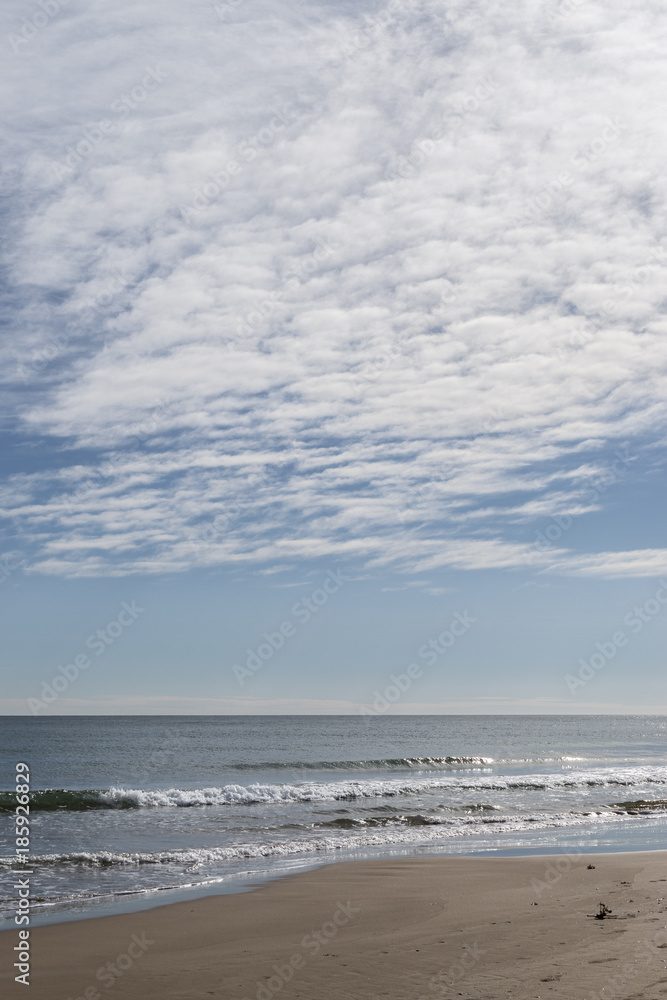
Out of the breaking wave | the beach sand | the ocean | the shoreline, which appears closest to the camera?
Answer: the beach sand

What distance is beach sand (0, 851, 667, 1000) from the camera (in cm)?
789

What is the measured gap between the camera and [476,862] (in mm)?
16500

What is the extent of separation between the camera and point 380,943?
9828mm

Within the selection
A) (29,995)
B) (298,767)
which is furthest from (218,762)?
(29,995)

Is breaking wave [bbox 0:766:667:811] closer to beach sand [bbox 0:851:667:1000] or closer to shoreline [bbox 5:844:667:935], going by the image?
shoreline [bbox 5:844:667:935]

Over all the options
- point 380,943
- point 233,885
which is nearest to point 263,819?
point 233,885

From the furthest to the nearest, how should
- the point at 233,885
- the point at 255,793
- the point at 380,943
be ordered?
the point at 255,793 < the point at 233,885 < the point at 380,943

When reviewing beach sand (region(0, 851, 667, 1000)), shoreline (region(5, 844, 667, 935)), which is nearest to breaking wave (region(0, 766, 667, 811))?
shoreline (region(5, 844, 667, 935))

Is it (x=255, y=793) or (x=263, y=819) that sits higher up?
(x=263, y=819)

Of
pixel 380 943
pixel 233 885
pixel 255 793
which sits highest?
pixel 380 943

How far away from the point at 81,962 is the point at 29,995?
124 cm

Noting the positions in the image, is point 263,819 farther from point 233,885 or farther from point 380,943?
point 380,943

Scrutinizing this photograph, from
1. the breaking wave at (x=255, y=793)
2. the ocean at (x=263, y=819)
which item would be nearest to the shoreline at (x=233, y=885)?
the ocean at (x=263, y=819)

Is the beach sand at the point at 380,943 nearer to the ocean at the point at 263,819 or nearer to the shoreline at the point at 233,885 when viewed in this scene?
the shoreline at the point at 233,885
